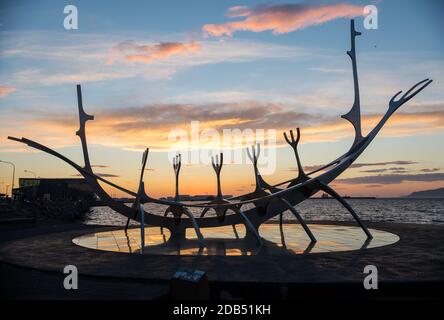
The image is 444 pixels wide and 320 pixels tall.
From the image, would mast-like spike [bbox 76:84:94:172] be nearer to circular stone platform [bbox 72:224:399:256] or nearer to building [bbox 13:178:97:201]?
circular stone platform [bbox 72:224:399:256]

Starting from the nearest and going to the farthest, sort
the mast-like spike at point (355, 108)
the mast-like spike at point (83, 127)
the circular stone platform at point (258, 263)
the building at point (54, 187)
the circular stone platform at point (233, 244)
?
1. the circular stone platform at point (258, 263)
2. the circular stone platform at point (233, 244)
3. the mast-like spike at point (83, 127)
4. the mast-like spike at point (355, 108)
5. the building at point (54, 187)

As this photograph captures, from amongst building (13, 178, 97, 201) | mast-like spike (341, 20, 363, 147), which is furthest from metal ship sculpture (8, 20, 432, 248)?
building (13, 178, 97, 201)

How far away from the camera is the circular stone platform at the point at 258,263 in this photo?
1169 centimetres

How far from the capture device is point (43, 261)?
14.7m

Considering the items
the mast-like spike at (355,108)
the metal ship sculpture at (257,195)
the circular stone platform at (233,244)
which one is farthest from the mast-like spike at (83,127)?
the mast-like spike at (355,108)

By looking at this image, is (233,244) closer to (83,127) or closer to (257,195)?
(257,195)

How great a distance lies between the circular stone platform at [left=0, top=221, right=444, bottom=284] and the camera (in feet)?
38.3

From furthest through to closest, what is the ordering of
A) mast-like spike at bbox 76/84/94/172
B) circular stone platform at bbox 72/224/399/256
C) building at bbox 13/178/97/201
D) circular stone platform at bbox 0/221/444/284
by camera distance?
1. building at bbox 13/178/97/201
2. mast-like spike at bbox 76/84/94/172
3. circular stone platform at bbox 72/224/399/256
4. circular stone platform at bbox 0/221/444/284

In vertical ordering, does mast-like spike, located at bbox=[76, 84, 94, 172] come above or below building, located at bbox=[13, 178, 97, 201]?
above

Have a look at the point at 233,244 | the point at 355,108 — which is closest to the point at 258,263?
the point at 233,244

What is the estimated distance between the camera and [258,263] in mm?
13875

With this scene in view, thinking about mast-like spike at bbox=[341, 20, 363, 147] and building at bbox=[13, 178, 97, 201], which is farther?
building at bbox=[13, 178, 97, 201]

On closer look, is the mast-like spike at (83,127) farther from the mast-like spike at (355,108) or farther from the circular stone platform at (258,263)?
the mast-like spike at (355,108)
